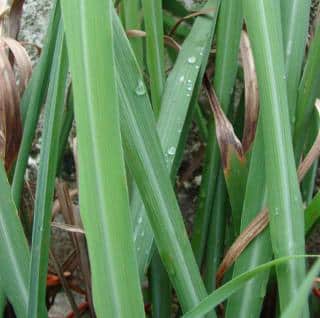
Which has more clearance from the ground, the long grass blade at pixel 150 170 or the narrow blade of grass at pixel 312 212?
the long grass blade at pixel 150 170

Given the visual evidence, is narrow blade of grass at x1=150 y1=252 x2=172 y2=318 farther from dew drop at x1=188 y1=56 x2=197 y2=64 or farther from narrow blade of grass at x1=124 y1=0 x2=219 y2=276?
dew drop at x1=188 y1=56 x2=197 y2=64

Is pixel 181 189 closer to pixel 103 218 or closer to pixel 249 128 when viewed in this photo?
pixel 249 128

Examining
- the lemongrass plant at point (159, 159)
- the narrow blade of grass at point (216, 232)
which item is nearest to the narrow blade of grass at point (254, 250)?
the lemongrass plant at point (159, 159)

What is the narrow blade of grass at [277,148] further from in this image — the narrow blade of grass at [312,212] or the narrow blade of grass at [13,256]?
the narrow blade of grass at [13,256]

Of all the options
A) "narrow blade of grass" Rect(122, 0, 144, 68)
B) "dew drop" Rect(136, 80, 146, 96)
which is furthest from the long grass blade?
"narrow blade of grass" Rect(122, 0, 144, 68)

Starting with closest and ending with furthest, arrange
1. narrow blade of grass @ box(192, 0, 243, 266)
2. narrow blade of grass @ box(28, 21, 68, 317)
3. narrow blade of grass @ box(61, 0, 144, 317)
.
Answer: narrow blade of grass @ box(61, 0, 144, 317), narrow blade of grass @ box(28, 21, 68, 317), narrow blade of grass @ box(192, 0, 243, 266)

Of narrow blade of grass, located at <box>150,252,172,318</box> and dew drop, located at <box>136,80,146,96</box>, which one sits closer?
dew drop, located at <box>136,80,146,96</box>

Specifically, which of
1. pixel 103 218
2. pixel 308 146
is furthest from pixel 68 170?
pixel 103 218

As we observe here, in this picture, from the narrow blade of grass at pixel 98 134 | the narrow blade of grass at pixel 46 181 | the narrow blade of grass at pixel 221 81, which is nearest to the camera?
the narrow blade of grass at pixel 98 134
